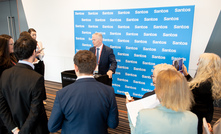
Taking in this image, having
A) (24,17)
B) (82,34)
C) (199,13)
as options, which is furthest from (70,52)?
(199,13)

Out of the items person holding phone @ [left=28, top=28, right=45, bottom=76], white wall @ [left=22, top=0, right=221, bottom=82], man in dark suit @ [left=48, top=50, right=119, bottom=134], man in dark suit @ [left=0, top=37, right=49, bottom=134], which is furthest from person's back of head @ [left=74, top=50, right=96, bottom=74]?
white wall @ [left=22, top=0, right=221, bottom=82]

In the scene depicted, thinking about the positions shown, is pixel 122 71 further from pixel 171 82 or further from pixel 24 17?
pixel 24 17

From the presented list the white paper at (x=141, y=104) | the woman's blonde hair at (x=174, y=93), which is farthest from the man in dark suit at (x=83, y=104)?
the woman's blonde hair at (x=174, y=93)

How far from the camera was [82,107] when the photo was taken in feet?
4.06

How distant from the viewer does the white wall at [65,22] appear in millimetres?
3400

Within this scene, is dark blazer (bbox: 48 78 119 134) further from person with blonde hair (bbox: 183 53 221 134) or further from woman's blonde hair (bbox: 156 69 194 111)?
person with blonde hair (bbox: 183 53 221 134)

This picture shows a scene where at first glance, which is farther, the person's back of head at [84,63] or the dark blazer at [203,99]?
the dark blazer at [203,99]

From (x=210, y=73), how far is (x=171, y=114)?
41.8 inches

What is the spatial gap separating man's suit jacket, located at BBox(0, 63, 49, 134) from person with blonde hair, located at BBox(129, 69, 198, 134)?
99cm

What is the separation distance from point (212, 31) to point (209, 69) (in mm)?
2011

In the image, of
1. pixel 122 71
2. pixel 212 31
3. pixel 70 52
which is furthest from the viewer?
pixel 70 52

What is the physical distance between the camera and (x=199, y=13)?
133 inches

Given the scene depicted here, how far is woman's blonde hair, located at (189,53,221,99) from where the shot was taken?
5.69 feet

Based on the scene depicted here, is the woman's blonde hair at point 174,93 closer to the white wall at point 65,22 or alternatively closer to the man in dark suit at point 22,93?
the man in dark suit at point 22,93
